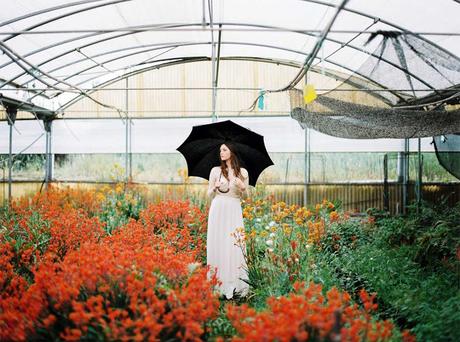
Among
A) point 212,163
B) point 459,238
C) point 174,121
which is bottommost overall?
point 459,238

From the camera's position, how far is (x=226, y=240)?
12.7 ft

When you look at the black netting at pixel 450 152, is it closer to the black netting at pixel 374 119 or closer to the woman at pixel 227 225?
the black netting at pixel 374 119

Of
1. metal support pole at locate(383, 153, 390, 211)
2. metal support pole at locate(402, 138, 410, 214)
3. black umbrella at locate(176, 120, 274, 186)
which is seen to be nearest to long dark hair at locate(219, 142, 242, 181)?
black umbrella at locate(176, 120, 274, 186)

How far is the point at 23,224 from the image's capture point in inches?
165

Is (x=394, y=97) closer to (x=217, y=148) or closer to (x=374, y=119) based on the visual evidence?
(x=374, y=119)

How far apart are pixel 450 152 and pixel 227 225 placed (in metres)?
3.59

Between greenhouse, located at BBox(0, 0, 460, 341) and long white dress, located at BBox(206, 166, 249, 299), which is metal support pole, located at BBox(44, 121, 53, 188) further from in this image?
long white dress, located at BBox(206, 166, 249, 299)

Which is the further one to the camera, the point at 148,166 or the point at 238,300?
the point at 148,166

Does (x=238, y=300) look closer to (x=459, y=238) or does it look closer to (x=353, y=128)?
(x=459, y=238)

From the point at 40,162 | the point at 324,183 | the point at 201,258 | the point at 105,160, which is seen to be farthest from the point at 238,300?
the point at 40,162

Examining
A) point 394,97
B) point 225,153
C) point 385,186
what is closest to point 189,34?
point 394,97

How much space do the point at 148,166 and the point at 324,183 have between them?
375cm

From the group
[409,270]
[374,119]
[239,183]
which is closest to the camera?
[409,270]

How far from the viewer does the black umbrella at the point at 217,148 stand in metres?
4.20
